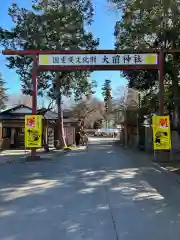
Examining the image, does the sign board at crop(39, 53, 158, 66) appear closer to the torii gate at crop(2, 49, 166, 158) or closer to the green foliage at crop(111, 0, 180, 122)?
the torii gate at crop(2, 49, 166, 158)

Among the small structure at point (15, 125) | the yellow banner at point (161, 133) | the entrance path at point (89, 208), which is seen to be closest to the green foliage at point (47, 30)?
the small structure at point (15, 125)

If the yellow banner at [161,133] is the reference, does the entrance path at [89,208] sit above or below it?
below

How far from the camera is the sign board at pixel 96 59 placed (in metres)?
20.7

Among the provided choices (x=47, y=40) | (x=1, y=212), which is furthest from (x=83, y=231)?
(x=47, y=40)

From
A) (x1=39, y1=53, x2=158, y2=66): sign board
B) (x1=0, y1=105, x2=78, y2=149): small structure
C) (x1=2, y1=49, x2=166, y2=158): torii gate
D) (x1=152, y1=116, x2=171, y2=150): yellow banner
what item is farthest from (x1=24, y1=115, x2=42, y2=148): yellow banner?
(x1=0, y1=105, x2=78, y2=149): small structure

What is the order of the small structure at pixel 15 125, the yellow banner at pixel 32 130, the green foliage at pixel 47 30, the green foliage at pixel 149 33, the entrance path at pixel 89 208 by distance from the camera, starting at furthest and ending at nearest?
1. the small structure at pixel 15 125
2. the green foliage at pixel 47 30
3. the yellow banner at pixel 32 130
4. the green foliage at pixel 149 33
5. the entrance path at pixel 89 208

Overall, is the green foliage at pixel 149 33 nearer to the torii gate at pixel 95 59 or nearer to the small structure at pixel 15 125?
the torii gate at pixel 95 59

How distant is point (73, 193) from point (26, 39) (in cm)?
2165

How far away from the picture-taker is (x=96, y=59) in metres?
20.8

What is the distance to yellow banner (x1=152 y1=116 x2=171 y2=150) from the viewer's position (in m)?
19.0

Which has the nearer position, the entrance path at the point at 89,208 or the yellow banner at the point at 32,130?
the entrance path at the point at 89,208

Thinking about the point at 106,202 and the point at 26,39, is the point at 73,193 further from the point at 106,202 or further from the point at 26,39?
the point at 26,39

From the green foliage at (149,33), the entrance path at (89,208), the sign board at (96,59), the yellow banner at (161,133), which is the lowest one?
the entrance path at (89,208)

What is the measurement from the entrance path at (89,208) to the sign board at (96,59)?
890 centimetres
